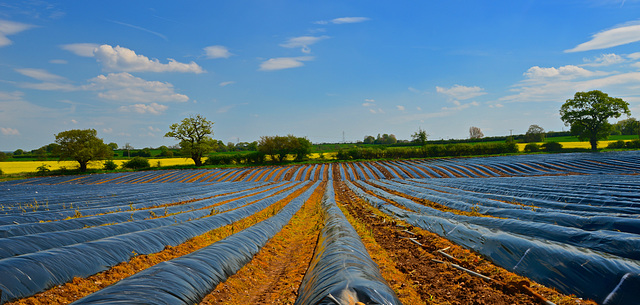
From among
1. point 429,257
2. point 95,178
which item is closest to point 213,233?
point 429,257

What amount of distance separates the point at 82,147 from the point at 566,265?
6795cm

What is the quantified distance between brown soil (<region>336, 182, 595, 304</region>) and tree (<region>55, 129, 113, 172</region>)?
204 ft

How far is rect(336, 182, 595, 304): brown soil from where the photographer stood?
5.39 m

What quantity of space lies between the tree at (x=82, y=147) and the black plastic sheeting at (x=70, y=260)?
57.3m

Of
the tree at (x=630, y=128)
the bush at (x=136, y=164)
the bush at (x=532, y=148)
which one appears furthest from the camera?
the tree at (x=630, y=128)

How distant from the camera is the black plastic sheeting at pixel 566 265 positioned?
4.84 metres

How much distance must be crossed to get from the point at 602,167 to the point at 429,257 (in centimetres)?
3856

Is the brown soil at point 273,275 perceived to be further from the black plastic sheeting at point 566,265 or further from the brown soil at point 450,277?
the black plastic sheeting at point 566,265

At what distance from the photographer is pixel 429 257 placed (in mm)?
8023

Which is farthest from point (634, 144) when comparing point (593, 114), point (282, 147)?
point (282, 147)

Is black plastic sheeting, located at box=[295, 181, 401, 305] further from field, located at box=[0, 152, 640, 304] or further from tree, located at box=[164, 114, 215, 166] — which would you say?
tree, located at box=[164, 114, 215, 166]

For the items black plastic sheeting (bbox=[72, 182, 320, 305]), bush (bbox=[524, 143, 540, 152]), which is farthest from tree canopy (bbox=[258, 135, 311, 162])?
black plastic sheeting (bbox=[72, 182, 320, 305])

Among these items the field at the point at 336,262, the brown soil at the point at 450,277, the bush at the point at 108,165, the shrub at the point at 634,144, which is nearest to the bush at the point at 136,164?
the bush at the point at 108,165

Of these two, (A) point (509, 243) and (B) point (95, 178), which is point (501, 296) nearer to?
(A) point (509, 243)
